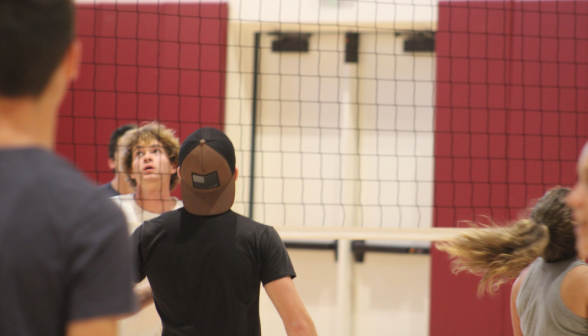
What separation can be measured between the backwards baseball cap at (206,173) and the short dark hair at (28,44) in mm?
973

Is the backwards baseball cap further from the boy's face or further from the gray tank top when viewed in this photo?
the boy's face

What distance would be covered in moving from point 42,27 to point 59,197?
18 cm

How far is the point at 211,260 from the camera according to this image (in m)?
1.54

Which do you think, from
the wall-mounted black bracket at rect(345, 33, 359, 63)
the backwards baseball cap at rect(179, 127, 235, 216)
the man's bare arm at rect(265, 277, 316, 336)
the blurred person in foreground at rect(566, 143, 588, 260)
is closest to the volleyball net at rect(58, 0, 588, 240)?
the wall-mounted black bracket at rect(345, 33, 359, 63)

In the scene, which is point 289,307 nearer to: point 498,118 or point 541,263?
point 541,263

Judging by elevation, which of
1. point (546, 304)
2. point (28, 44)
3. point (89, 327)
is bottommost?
point (546, 304)

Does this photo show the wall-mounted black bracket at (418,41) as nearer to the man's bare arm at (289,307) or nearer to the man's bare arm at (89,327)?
the man's bare arm at (289,307)

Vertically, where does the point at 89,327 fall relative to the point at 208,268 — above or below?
above

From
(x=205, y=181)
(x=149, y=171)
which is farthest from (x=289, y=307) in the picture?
(x=149, y=171)

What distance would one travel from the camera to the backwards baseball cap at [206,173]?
157cm

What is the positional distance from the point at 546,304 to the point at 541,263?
0.53 ft

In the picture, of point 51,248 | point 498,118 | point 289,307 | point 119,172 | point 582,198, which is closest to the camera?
point 51,248

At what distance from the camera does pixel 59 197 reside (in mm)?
564

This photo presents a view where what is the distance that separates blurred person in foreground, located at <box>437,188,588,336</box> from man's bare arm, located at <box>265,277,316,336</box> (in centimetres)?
70
